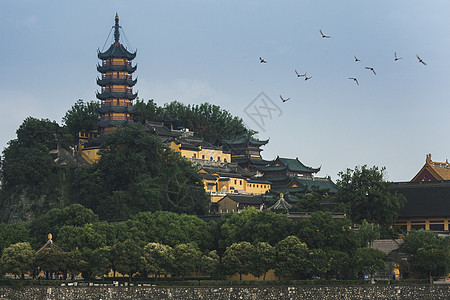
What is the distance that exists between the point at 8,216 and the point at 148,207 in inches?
593

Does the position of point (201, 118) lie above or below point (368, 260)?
above

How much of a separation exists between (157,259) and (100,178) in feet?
82.8

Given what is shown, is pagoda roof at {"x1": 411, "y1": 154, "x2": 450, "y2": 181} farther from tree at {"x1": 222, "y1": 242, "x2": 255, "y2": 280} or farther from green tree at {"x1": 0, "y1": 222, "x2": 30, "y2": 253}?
green tree at {"x1": 0, "y1": 222, "x2": 30, "y2": 253}

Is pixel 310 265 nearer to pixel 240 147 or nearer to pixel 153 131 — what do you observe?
pixel 153 131

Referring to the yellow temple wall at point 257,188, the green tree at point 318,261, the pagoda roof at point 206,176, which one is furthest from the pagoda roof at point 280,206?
the green tree at point 318,261

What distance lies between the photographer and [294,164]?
96.8 metres

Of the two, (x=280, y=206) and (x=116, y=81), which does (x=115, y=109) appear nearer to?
(x=116, y=81)

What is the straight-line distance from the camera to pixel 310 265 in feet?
176

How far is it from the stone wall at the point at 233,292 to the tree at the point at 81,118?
43.8 m

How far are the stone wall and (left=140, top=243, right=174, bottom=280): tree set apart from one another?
120 inches

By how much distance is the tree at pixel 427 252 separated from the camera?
57219 millimetres

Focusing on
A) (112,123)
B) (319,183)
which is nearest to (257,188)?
(319,183)

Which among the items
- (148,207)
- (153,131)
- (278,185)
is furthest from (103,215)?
(278,185)

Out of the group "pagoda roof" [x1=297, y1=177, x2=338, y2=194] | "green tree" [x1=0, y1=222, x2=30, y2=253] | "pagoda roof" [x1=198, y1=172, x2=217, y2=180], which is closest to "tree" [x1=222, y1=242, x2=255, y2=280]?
"green tree" [x1=0, y1=222, x2=30, y2=253]
